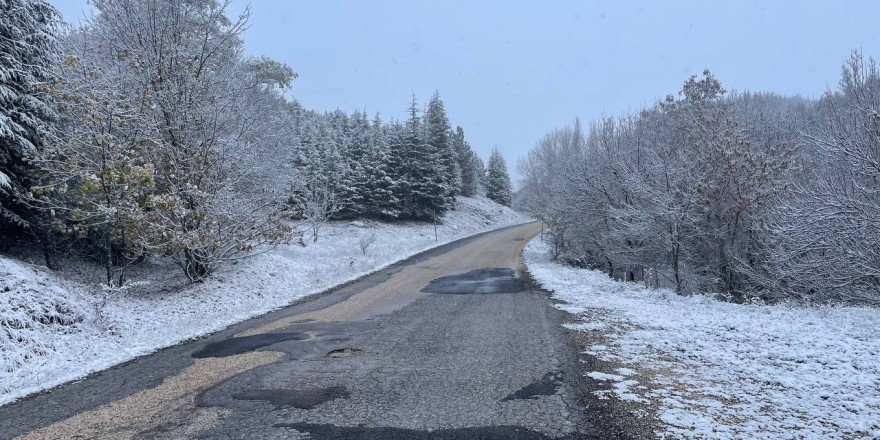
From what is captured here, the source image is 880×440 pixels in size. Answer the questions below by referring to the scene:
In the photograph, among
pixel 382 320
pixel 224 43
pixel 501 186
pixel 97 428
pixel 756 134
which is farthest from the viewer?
pixel 501 186

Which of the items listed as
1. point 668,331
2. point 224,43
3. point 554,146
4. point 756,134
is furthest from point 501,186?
point 668,331

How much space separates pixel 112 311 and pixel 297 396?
21.2 feet

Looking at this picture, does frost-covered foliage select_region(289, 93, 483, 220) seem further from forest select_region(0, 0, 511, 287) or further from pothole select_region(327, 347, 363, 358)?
pothole select_region(327, 347, 363, 358)

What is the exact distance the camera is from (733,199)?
1395 cm

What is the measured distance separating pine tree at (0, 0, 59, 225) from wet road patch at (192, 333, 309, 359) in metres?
6.85

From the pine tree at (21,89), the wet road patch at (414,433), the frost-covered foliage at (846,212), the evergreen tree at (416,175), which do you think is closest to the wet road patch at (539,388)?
the wet road patch at (414,433)

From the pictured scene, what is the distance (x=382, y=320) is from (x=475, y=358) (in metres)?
3.25

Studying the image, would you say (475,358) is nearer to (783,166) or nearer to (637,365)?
(637,365)

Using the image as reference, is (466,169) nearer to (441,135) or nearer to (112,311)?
(441,135)

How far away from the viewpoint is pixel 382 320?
923cm

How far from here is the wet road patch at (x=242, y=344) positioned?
7.00 m

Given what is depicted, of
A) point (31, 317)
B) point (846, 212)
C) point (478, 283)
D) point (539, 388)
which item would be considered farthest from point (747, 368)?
point (31, 317)

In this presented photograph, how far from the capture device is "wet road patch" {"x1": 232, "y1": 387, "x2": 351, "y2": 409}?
190 inches

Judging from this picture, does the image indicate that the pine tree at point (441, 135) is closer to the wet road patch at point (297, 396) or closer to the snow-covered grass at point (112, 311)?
the snow-covered grass at point (112, 311)
